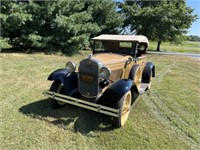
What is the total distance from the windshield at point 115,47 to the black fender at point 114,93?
145cm

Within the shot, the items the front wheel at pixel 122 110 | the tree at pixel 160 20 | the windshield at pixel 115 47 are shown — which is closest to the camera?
the front wheel at pixel 122 110

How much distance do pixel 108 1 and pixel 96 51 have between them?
12.6m

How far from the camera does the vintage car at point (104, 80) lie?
13.6 feet

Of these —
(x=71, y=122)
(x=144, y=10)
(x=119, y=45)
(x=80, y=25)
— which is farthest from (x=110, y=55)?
(x=144, y=10)

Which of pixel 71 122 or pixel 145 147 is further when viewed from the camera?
pixel 71 122

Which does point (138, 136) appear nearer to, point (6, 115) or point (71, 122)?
point (71, 122)

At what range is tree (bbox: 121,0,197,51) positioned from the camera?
2136cm

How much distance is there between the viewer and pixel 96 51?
5.93 metres

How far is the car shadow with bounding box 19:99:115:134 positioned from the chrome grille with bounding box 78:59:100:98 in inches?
20.7

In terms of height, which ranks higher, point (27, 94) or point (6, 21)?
point (6, 21)

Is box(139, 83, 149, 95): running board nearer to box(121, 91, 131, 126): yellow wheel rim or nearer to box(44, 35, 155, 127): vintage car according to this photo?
box(44, 35, 155, 127): vintage car

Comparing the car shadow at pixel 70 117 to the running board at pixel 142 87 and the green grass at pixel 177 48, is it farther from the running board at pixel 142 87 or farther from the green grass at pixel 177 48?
the green grass at pixel 177 48

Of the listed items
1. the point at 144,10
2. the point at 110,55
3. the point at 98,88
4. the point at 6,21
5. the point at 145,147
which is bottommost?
the point at 145,147

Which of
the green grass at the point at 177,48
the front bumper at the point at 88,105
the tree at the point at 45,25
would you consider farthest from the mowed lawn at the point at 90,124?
the green grass at the point at 177,48
